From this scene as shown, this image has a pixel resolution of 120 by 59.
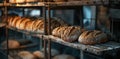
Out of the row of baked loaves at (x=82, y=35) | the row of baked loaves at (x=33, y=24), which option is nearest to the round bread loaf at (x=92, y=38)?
the row of baked loaves at (x=82, y=35)

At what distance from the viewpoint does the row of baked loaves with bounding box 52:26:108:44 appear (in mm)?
1819

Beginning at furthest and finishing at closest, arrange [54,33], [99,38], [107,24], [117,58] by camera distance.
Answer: [107,24] → [117,58] → [54,33] → [99,38]

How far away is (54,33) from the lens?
7.52 ft

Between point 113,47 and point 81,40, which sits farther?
point 81,40

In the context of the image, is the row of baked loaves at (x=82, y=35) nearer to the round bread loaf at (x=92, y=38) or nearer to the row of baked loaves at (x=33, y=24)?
the round bread loaf at (x=92, y=38)

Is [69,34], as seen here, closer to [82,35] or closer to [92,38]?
[82,35]

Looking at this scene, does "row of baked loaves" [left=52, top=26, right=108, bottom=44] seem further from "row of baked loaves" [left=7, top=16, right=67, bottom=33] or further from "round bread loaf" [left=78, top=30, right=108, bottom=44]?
"row of baked loaves" [left=7, top=16, right=67, bottom=33]

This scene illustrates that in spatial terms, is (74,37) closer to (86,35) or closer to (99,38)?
(86,35)

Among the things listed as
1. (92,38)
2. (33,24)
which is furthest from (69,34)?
(33,24)

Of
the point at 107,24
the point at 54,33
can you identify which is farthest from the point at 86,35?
the point at 107,24

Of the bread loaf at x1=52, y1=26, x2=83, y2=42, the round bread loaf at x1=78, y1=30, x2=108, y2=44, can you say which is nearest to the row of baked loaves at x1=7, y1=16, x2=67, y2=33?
the bread loaf at x1=52, y1=26, x2=83, y2=42

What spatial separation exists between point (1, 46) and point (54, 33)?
181 centimetres

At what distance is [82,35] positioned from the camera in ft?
6.32

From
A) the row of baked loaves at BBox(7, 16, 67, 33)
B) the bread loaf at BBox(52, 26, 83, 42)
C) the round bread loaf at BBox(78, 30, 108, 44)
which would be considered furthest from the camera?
the row of baked loaves at BBox(7, 16, 67, 33)
